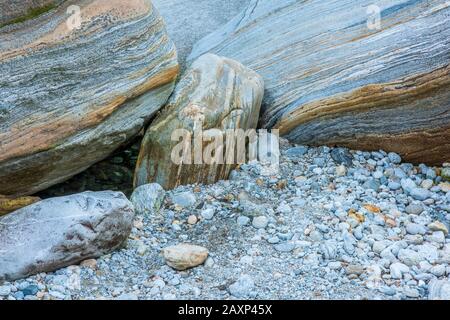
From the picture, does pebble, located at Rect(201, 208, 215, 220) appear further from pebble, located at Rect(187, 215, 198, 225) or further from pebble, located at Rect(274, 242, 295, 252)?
pebble, located at Rect(274, 242, 295, 252)

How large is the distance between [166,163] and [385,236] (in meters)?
1.68

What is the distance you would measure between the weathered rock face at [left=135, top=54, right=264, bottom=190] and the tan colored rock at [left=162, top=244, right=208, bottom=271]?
0.90m

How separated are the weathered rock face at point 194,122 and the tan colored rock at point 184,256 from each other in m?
0.90

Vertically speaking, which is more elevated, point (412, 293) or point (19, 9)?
point (19, 9)

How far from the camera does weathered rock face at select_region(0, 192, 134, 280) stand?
3.78 m

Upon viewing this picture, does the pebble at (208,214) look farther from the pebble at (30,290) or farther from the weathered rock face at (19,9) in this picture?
the weathered rock face at (19,9)


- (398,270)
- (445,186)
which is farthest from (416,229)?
(445,186)

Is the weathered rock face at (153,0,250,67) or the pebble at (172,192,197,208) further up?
the weathered rock face at (153,0,250,67)

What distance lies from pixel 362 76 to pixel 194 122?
55.1 inches

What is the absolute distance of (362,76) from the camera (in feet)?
16.3

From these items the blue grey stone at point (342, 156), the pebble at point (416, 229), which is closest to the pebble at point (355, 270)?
the pebble at point (416, 229)

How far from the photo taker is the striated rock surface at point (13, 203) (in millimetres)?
4363

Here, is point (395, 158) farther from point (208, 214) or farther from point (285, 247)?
point (208, 214)

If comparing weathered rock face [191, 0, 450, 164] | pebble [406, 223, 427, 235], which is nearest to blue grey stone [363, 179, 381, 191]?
weathered rock face [191, 0, 450, 164]
